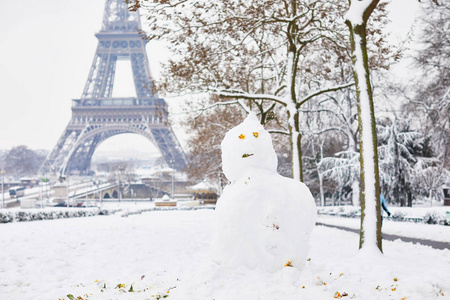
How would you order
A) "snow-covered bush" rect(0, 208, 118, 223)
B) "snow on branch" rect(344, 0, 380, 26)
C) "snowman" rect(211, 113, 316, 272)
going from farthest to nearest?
"snow-covered bush" rect(0, 208, 118, 223), "snow on branch" rect(344, 0, 380, 26), "snowman" rect(211, 113, 316, 272)

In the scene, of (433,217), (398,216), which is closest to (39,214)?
(398,216)

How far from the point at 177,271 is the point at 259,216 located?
273 centimetres

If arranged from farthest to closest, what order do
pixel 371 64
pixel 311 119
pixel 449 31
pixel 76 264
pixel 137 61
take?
pixel 137 61 < pixel 311 119 < pixel 449 31 < pixel 371 64 < pixel 76 264

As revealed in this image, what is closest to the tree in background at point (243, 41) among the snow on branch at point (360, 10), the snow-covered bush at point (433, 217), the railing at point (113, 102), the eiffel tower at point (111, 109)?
the snow on branch at point (360, 10)

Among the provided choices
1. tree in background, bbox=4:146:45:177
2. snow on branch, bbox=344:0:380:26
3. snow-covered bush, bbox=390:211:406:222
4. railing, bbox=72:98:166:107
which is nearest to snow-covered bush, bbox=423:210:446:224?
snow-covered bush, bbox=390:211:406:222

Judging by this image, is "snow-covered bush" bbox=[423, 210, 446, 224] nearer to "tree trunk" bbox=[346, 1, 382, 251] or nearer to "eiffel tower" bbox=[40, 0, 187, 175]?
"tree trunk" bbox=[346, 1, 382, 251]

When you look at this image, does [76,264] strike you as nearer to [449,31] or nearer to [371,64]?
[371,64]

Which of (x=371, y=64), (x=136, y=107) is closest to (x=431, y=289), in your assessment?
(x=371, y=64)

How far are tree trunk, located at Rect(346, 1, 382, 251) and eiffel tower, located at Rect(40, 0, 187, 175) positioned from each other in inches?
1660

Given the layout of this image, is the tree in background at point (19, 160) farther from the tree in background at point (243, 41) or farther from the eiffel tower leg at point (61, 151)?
the tree in background at point (243, 41)

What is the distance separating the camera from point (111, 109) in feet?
183

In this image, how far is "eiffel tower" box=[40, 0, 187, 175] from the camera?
51.9 m

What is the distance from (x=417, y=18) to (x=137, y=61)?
169 ft

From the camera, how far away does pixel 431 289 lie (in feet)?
13.5
